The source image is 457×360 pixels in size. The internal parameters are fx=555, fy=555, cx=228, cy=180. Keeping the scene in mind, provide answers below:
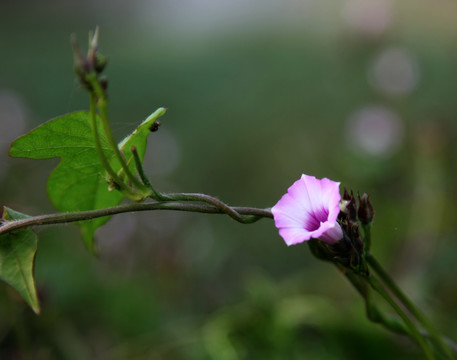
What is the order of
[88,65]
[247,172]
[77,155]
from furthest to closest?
[247,172] < [77,155] < [88,65]

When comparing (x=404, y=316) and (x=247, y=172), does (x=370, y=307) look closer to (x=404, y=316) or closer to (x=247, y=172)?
(x=404, y=316)

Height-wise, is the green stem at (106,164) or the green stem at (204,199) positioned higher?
the green stem at (106,164)

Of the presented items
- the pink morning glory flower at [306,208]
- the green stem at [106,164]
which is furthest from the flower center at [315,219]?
the green stem at [106,164]

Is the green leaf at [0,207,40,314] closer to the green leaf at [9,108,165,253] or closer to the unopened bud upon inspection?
the green leaf at [9,108,165,253]

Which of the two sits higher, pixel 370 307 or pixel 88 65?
pixel 88 65

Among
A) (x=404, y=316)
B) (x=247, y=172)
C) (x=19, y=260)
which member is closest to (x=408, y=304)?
(x=404, y=316)

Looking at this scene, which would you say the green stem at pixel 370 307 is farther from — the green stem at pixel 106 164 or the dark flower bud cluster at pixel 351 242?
the green stem at pixel 106 164

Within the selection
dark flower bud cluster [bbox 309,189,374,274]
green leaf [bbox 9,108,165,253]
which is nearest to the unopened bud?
dark flower bud cluster [bbox 309,189,374,274]
